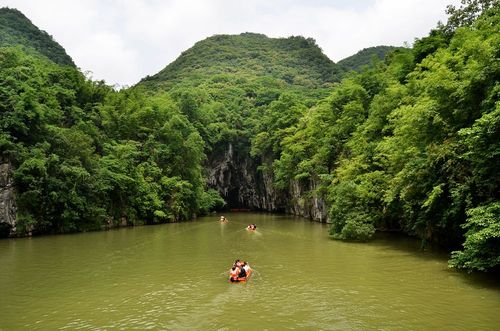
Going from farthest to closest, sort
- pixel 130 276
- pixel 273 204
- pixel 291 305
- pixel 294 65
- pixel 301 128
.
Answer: pixel 294 65 < pixel 273 204 < pixel 301 128 < pixel 130 276 < pixel 291 305

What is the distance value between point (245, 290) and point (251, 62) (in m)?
101

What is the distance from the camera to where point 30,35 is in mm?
69250

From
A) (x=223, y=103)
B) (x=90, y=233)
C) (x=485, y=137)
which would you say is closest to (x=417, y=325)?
(x=485, y=137)

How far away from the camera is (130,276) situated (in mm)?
16969

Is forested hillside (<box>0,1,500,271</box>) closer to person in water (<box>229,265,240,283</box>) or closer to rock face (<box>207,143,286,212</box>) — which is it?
rock face (<box>207,143,286,212</box>)

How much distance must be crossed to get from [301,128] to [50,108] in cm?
2602

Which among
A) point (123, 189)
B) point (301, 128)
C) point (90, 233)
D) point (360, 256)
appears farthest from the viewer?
point (301, 128)

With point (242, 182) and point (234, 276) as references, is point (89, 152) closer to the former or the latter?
point (234, 276)

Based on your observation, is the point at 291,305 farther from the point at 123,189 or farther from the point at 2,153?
the point at 123,189

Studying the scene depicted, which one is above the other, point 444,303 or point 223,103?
point 223,103

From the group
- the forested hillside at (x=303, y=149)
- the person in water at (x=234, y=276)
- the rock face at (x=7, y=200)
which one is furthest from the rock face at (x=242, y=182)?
the person in water at (x=234, y=276)

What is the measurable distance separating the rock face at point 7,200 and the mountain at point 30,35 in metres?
42.5

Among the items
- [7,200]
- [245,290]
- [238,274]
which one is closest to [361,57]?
[7,200]

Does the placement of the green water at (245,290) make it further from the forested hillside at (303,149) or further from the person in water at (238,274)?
the forested hillside at (303,149)
